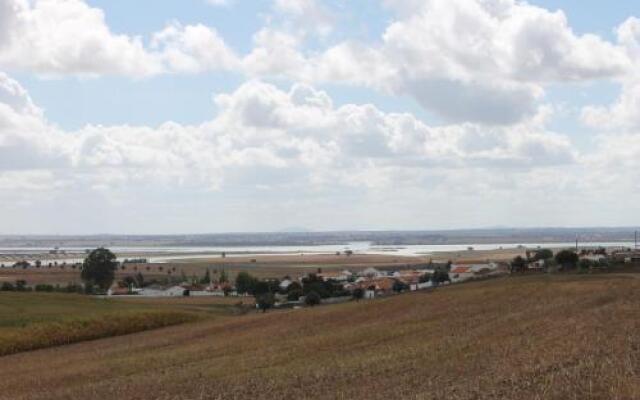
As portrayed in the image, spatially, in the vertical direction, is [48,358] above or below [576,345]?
below

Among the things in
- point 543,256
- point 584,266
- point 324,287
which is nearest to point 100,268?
point 324,287

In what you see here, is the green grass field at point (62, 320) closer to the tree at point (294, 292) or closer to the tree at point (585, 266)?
the tree at point (585, 266)

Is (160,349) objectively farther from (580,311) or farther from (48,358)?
(580,311)

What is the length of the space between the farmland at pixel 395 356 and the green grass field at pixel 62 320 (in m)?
3.54

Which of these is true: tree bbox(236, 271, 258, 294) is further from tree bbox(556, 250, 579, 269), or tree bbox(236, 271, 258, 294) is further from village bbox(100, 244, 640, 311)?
tree bbox(556, 250, 579, 269)

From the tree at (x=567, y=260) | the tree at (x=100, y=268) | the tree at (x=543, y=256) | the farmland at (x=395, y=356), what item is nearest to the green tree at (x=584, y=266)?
the tree at (x=567, y=260)

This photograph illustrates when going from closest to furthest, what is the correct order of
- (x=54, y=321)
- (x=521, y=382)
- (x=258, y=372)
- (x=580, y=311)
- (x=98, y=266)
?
(x=521, y=382) < (x=258, y=372) < (x=580, y=311) < (x=54, y=321) < (x=98, y=266)

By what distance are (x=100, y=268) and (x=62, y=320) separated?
281 ft

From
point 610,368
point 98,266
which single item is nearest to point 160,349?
point 610,368

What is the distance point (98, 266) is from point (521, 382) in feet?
420

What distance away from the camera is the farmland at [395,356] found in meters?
19.8

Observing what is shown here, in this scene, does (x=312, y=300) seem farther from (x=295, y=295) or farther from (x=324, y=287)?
(x=324, y=287)

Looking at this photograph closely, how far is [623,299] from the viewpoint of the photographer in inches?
1417

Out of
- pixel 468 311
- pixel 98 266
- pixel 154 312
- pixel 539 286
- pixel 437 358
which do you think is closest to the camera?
pixel 437 358
